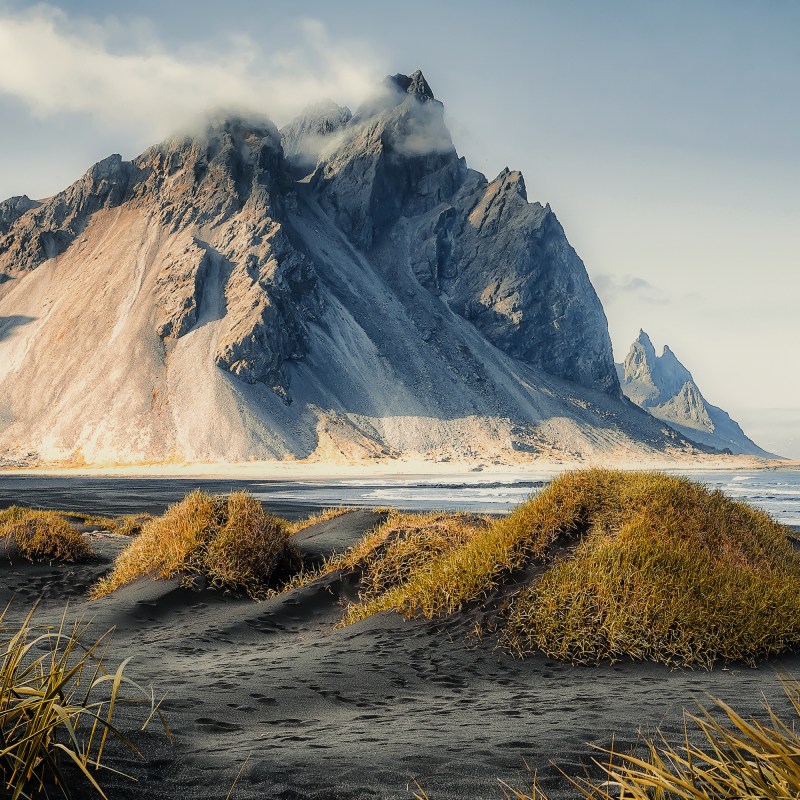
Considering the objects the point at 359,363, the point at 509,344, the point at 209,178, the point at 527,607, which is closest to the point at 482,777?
the point at 527,607

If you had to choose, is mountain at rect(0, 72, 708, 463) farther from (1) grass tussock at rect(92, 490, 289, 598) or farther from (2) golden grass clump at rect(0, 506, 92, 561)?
(1) grass tussock at rect(92, 490, 289, 598)

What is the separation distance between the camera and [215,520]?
54.0 ft

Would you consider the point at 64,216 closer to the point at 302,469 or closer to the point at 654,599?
the point at 302,469

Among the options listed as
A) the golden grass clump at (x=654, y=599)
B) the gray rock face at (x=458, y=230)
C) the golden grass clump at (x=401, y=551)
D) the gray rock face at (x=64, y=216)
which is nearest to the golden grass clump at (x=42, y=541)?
the golden grass clump at (x=401, y=551)

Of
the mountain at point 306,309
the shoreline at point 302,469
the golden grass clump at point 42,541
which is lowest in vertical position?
the shoreline at point 302,469

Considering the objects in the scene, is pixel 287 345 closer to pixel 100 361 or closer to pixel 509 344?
pixel 100 361

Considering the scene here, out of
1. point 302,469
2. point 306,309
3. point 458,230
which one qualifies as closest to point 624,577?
point 302,469

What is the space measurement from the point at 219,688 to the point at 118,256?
13474 centimetres

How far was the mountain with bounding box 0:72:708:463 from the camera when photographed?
109375mm

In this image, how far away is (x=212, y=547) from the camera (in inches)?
626

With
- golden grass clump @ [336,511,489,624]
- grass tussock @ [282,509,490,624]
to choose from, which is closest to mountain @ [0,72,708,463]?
grass tussock @ [282,509,490,624]

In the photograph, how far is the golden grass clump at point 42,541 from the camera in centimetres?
2009

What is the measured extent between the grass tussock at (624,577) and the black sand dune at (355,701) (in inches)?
16.5

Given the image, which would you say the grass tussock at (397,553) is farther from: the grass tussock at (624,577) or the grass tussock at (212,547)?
the grass tussock at (212,547)
